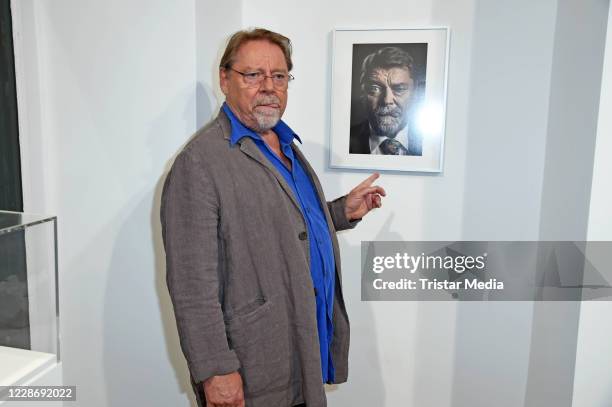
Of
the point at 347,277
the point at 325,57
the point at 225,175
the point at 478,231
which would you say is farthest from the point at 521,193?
the point at 225,175

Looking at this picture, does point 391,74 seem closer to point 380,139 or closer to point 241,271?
point 380,139

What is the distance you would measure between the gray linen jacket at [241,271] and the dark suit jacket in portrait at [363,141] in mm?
781

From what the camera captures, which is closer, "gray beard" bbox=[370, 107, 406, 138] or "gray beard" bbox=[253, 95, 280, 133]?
"gray beard" bbox=[253, 95, 280, 133]

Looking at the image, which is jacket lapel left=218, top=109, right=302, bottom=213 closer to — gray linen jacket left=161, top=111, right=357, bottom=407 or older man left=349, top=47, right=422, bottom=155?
gray linen jacket left=161, top=111, right=357, bottom=407

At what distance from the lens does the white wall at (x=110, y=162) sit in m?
1.89

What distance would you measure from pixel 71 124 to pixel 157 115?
351 millimetres

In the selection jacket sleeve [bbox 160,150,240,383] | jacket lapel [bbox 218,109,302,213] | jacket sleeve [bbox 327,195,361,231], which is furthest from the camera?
jacket sleeve [bbox 327,195,361,231]

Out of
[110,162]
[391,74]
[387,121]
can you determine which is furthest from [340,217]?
[110,162]

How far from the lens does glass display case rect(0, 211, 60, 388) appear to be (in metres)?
1.13

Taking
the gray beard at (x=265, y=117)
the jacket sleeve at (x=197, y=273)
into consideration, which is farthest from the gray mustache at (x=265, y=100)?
the jacket sleeve at (x=197, y=273)

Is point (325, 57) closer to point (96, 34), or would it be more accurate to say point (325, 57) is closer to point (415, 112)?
point (415, 112)

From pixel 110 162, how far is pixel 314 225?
0.94m

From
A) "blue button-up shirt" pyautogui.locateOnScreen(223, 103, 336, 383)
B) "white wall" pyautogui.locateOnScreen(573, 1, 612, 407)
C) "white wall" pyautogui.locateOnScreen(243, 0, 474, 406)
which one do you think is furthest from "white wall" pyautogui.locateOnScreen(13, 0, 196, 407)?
"white wall" pyautogui.locateOnScreen(573, 1, 612, 407)

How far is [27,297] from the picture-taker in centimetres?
124
